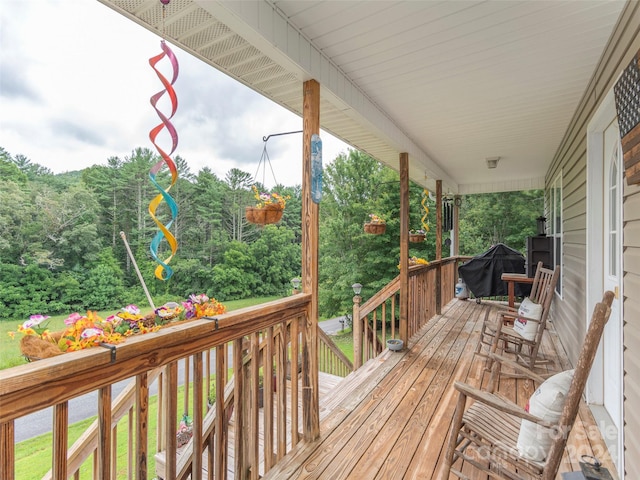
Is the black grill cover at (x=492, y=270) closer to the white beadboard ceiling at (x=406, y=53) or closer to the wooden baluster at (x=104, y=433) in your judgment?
the white beadboard ceiling at (x=406, y=53)

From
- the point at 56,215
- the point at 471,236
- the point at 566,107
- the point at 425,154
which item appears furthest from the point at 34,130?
the point at 471,236

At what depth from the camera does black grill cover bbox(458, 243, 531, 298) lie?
575cm

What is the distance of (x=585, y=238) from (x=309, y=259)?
241cm

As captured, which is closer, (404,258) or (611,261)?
(611,261)

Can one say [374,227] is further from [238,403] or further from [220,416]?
[220,416]

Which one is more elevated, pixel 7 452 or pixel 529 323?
pixel 7 452

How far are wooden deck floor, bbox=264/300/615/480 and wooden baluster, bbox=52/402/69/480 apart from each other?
1.17m

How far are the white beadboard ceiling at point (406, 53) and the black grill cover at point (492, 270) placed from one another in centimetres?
278

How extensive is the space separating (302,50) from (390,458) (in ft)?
8.39

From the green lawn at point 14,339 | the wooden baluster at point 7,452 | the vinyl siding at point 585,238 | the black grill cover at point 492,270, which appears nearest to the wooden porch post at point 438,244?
the black grill cover at point 492,270

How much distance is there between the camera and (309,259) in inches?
84.5

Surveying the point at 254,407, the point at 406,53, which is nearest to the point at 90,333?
the point at 254,407

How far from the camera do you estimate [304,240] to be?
214 cm

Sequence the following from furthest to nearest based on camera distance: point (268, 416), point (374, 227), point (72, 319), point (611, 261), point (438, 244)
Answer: point (438, 244), point (374, 227), point (611, 261), point (268, 416), point (72, 319)
